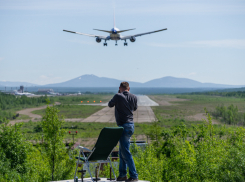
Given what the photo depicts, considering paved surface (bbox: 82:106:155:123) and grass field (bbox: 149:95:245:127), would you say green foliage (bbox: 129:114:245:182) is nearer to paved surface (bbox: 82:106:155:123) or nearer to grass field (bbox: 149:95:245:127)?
grass field (bbox: 149:95:245:127)

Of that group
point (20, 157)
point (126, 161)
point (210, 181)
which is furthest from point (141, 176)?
point (126, 161)

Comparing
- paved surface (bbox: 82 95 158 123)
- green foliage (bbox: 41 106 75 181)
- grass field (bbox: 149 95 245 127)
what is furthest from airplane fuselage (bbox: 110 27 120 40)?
paved surface (bbox: 82 95 158 123)

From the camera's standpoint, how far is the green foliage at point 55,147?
31.8 metres

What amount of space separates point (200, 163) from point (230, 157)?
294 cm

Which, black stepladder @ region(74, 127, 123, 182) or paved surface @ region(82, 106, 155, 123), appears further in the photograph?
paved surface @ region(82, 106, 155, 123)

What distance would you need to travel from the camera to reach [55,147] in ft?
104

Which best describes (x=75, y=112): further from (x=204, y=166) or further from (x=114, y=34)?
(x=204, y=166)

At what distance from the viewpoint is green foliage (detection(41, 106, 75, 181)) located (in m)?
31.8

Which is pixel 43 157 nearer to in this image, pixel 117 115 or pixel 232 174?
pixel 232 174

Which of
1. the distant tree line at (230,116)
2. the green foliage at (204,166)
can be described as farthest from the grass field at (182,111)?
the green foliage at (204,166)

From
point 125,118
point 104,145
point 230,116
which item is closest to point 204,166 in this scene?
point 125,118

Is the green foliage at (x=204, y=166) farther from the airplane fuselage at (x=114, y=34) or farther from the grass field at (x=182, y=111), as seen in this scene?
the grass field at (x=182, y=111)

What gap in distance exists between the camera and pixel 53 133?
106 ft

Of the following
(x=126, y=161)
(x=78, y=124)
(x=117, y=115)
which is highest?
(x=117, y=115)
